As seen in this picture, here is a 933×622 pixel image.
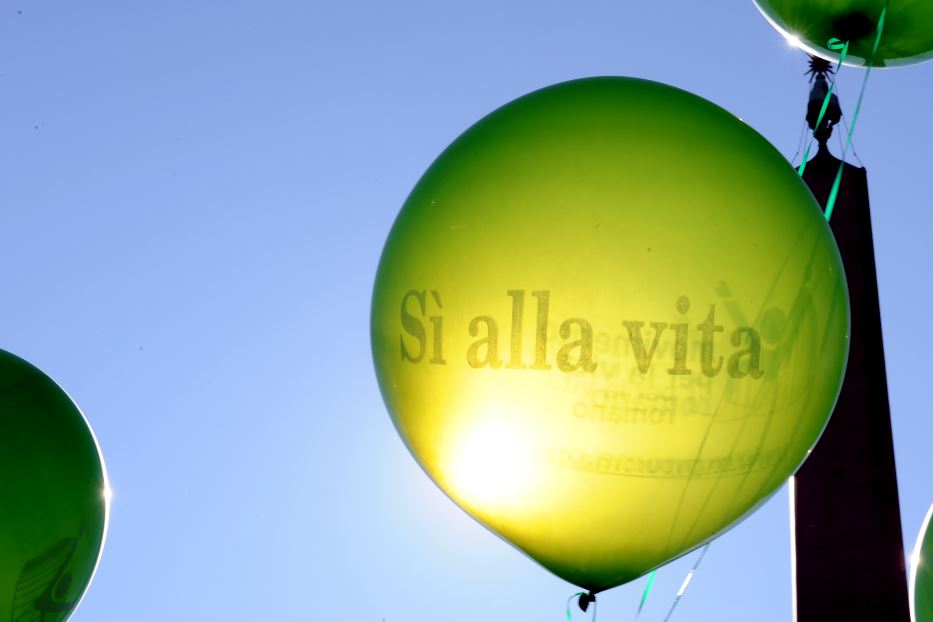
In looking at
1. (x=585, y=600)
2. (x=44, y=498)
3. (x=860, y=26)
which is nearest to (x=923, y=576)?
(x=585, y=600)

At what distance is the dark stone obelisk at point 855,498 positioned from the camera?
7051 mm

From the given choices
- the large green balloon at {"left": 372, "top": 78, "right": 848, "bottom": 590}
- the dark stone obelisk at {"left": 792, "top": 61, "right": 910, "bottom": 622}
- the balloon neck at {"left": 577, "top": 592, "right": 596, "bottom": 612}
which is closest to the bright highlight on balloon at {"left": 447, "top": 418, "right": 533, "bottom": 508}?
the large green balloon at {"left": 372, "top": 78, "right": 848, "bottom": 590}

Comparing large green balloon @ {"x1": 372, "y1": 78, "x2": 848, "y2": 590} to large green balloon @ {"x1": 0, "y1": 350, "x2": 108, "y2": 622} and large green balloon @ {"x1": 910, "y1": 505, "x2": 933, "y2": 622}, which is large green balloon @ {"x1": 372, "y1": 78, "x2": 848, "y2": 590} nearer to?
large green balloon @ {"x1": 910, "y1": 505, "x2": 933, "y2": 622}

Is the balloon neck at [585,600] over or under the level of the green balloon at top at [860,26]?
under

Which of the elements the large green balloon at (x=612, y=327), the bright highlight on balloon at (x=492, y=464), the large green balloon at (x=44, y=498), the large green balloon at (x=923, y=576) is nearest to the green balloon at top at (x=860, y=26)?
the large green balloon at (x=612, y=327)

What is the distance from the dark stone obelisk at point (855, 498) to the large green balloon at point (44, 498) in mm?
4782

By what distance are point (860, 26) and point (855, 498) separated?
4.23 m

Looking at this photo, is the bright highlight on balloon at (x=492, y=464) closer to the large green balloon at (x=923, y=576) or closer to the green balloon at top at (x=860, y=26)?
the large green balloon at (x=923, y=576)

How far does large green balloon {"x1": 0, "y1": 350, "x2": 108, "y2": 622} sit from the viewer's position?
3252mm

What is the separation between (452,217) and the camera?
99.4 inches

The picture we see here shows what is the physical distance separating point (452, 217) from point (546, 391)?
0.43 meters

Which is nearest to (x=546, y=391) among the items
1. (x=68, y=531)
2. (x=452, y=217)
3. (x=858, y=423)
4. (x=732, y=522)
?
(x=452, y=217)

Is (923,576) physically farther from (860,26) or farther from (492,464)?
(860,26)

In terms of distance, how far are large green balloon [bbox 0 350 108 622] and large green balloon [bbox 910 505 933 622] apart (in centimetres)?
238
